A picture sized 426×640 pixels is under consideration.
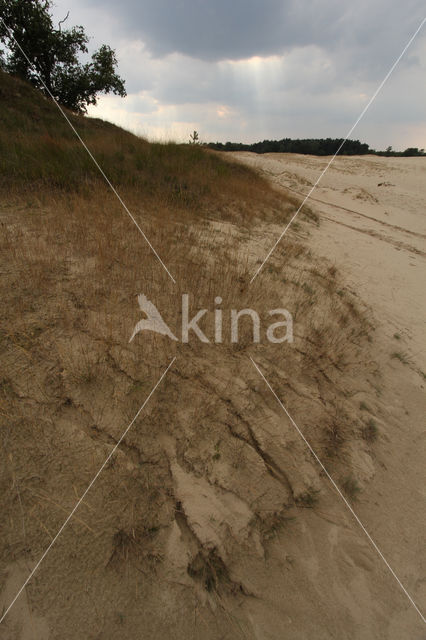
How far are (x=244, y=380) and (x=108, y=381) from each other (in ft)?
3.48

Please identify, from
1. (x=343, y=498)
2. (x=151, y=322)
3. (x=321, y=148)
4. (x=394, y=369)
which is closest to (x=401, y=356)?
(x=394, y=369)

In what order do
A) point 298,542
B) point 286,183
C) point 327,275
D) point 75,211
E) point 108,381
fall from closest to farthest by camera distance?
point 298,542 < point 108,381 < point 75,211 < point 327,275 < point 286,183

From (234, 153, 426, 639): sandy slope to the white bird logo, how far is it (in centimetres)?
195

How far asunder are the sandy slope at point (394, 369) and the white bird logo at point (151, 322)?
1954mm

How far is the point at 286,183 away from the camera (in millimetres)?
13297

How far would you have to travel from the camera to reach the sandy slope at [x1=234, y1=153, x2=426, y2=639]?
5.78 feet

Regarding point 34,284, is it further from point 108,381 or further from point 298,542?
point 298,542

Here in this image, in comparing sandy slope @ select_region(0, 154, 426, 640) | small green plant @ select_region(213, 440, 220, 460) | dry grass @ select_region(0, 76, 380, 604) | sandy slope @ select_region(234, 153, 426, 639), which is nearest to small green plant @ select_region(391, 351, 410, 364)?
sandy slope @ select_region(234, 153, 426, 639)

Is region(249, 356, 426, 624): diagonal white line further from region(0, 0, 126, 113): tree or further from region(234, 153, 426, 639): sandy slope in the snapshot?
region(0, 0, 126, 113): tree

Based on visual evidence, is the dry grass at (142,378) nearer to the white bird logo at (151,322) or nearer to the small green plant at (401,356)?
the white bird logo at (151,322)

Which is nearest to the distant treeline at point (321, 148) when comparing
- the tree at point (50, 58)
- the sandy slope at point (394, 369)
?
the tree at point (50, 58)

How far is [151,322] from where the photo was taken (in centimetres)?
260

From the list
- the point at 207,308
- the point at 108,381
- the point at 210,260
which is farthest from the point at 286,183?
the point at 108,381

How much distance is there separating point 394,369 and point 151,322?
2.65m
